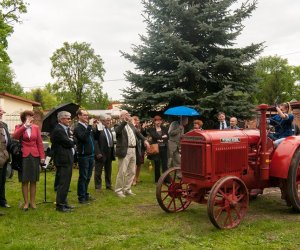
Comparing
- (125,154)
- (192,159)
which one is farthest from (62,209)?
(192,159)

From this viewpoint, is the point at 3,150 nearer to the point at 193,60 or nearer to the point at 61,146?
the point at 61,146

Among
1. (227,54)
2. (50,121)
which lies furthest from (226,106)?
(50,121)

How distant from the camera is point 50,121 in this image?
8.97 meters

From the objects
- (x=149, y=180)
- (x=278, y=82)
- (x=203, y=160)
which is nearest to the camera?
(x=203, y=160)

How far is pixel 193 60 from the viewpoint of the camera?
464 inches

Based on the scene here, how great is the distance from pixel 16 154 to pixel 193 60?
6.60m

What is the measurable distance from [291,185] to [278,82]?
165 feet

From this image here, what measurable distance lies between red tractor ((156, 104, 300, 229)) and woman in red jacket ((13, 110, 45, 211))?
230 centimetres

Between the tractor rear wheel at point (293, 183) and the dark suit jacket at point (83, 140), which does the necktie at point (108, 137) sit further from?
the tractor rear wheel at point (293, 183)

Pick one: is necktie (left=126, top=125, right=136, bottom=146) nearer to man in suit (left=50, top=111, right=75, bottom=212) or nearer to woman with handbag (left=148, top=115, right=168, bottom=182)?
woman with handbag (left=148, top=115, right=168, bottom=182)

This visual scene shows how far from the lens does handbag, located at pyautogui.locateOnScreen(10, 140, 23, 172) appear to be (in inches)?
275

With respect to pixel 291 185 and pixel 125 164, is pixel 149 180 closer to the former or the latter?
pixel 125 164

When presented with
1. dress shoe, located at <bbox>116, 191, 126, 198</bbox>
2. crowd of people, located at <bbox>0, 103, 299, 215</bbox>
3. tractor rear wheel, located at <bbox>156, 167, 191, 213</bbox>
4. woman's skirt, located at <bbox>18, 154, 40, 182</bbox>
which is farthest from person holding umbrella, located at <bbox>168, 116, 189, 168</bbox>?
woman's skirt, located at <bbox>18, 154, 40, 182</bbox>

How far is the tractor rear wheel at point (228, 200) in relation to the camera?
18.5 ft
